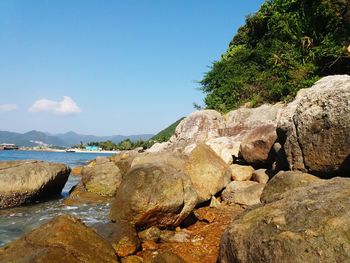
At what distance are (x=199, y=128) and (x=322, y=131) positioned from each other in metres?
11.3

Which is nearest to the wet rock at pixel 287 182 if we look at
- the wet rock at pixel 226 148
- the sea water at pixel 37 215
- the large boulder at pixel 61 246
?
the large boulder at pixel 61 246

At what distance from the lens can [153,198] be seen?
7.61 metres

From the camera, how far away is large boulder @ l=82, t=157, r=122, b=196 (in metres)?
14.3

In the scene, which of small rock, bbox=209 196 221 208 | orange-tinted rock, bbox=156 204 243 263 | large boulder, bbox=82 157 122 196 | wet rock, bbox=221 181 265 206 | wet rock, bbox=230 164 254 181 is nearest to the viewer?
orange-tinted rock, bbox=156 204 243 263

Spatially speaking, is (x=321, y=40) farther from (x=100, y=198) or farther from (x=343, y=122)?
(x=100, y=198)

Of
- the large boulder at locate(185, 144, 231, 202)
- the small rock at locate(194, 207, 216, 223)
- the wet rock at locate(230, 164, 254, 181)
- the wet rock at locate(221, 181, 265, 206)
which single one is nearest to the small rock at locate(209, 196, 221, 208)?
the large boulder at locate(185, 144, 231, 202)

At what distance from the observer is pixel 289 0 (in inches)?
914

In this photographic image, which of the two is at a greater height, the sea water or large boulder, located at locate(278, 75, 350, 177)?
large boulder, located at locate(278, 75, 350, 177)

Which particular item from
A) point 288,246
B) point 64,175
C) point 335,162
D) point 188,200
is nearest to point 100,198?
point 64,175

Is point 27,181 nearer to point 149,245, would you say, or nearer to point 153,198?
point 153,198

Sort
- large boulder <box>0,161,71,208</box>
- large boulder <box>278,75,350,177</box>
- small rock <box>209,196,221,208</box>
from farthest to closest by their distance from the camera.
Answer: large boulder <box>0,161,71,208</box> → small rock <box>209,196,221,208</box> → large boulder <box>278,75,350,177</box>

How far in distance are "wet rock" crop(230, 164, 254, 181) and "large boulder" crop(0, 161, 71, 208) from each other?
7.42 metres

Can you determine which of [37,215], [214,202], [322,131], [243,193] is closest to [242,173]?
[243,193]

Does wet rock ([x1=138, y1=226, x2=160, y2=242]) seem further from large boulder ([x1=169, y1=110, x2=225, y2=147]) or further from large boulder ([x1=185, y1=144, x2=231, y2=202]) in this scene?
large boulder ([x1=169, y1=110, x2=225, y2=147])
